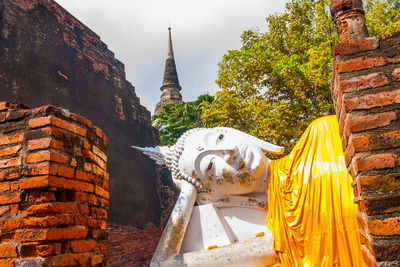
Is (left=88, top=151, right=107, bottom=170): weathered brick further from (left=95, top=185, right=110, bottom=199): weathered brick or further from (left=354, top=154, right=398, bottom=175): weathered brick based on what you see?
(left=354, top=154, right=398, bottom=175): weathered brick

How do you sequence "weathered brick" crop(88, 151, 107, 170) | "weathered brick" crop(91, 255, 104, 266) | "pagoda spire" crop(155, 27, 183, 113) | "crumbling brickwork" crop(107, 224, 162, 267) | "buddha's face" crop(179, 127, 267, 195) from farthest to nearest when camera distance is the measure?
"pagoda spire" crop(155, 27, 183, 113), "crumbling brickwork" crop(107, 224, 162, 267), "buddha's face" crop(179, 127, 267, 195), "weathered brick" crop(88, 151, 107, 170), "weathered brick" crop(91, 255, 104, 266)

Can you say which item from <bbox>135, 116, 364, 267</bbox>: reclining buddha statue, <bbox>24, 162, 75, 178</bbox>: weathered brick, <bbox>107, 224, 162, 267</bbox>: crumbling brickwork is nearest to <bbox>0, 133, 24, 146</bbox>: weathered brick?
<bbox>24, 162, 75, 178</bbox>: weathered brick

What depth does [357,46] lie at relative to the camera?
174cm

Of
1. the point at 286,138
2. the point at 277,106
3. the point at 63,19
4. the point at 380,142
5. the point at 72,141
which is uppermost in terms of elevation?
the point at 63,19

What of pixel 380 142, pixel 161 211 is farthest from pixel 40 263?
pixel 161 211

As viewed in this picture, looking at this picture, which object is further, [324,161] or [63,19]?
[63,19]

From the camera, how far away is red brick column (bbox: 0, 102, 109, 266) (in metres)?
1.78

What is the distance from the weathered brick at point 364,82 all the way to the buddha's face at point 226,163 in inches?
71.6

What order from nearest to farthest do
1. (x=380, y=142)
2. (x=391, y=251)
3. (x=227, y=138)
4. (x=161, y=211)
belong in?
(x=391, y=251) < (x=380, y=142) < (x=227, y=138) < (x=161, y=211)

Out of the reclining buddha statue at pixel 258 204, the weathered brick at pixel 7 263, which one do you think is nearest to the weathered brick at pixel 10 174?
the weathered brick at pixel 7 263

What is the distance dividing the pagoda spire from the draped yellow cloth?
15.8 metres

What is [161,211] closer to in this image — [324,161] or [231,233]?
[231,233]

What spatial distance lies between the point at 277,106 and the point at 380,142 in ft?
23.0

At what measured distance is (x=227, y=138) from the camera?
3695mm
